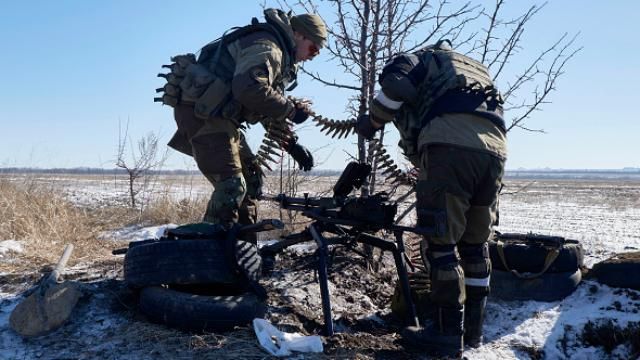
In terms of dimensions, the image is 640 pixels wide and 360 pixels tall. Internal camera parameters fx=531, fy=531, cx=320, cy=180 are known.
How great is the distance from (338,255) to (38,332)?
261cm

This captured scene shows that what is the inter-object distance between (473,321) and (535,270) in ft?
3.58

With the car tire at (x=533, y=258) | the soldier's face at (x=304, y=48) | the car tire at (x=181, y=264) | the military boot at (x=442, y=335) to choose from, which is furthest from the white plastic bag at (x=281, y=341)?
the soldier's face at (x=304, y=48)

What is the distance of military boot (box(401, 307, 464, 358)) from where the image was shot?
3148mm

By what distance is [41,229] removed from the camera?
6.20m

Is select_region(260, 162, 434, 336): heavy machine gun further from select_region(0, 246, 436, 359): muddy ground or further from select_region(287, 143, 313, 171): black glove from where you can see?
select_region(287, 143, 313, 171): black glove

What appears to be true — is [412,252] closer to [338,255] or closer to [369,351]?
[338,255]

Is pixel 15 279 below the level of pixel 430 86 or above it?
below

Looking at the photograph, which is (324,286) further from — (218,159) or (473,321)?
(218,159)

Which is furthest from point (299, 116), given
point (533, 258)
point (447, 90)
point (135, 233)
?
point (135, 233)

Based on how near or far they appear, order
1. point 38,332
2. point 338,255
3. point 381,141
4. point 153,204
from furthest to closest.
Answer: point 153,204
point 381,141
point 338,255
point 38,332

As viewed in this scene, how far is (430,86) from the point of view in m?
3.44

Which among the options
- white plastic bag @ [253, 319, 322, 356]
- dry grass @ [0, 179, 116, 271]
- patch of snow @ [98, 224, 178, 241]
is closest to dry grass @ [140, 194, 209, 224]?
patch of snow @ [98, 224, 178, 241]

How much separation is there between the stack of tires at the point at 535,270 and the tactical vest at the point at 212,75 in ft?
7.67

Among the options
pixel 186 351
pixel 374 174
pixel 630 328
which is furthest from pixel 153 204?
pixel 630 328
